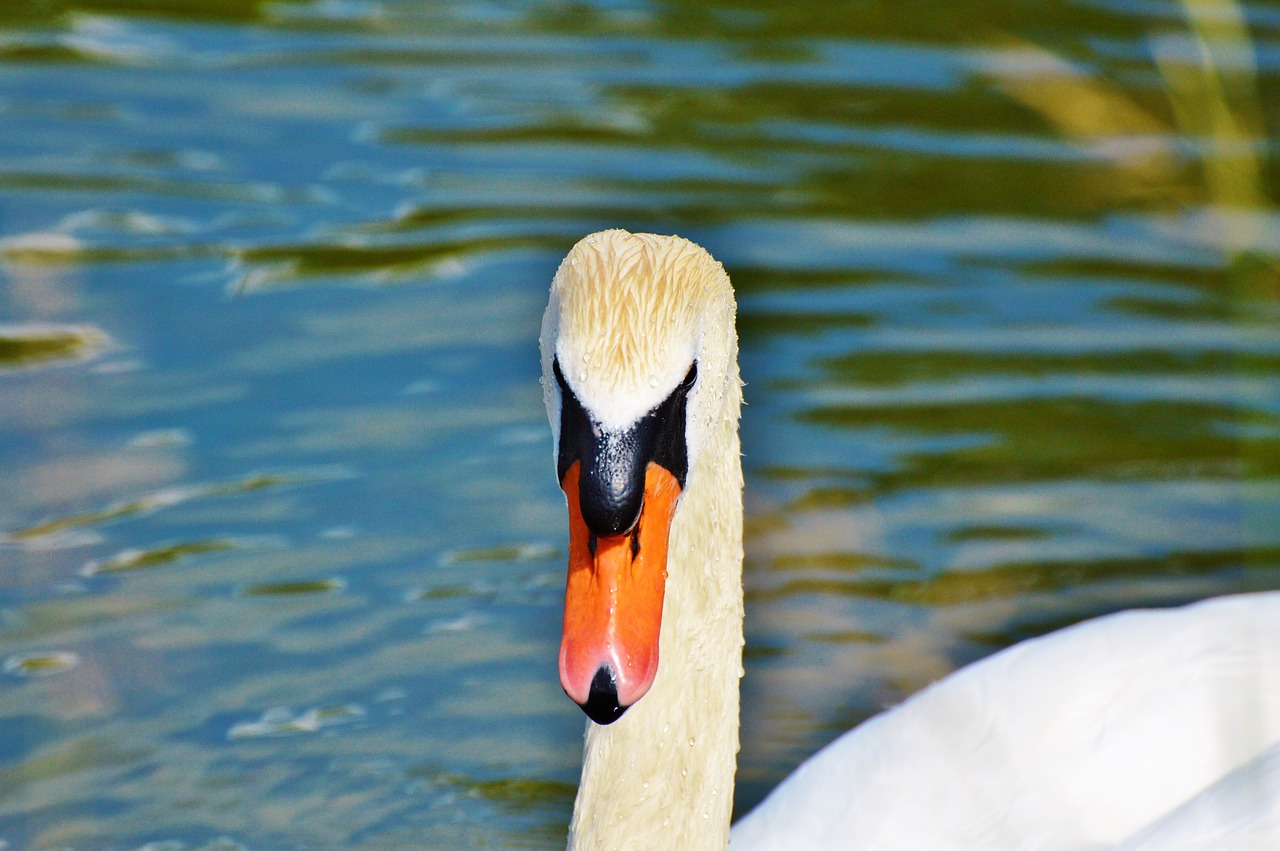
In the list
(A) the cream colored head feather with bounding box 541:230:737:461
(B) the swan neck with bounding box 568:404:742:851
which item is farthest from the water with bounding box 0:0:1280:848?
(A) the cream colored head feather with bounding box 541:230:737:461

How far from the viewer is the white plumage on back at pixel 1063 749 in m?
3.50

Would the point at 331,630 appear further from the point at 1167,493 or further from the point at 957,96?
the point at 957,96

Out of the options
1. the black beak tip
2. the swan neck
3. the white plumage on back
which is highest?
the black beak tip

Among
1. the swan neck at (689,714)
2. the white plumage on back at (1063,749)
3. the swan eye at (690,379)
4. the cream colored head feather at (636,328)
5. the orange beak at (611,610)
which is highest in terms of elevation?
the cream colored head feather at (636,328)

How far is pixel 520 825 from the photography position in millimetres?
4262

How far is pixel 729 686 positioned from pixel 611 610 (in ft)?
2.66

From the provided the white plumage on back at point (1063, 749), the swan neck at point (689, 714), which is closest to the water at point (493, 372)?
the white plumage on back at point (1063, 749)

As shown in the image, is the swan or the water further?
the water

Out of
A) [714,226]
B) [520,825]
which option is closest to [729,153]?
[714,226]

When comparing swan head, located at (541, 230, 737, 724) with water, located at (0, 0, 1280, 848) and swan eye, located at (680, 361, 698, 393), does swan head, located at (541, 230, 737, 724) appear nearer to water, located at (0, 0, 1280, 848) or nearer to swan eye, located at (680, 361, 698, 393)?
swan eye, located at (680, 361, 698, 393)

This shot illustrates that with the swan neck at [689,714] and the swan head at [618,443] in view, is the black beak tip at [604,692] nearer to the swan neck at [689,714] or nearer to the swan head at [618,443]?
the swan head at [618,443]

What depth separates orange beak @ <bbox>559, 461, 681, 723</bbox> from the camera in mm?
2516

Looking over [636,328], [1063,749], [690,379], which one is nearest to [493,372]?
[1063,749]

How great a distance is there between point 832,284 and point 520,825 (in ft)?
9.07
